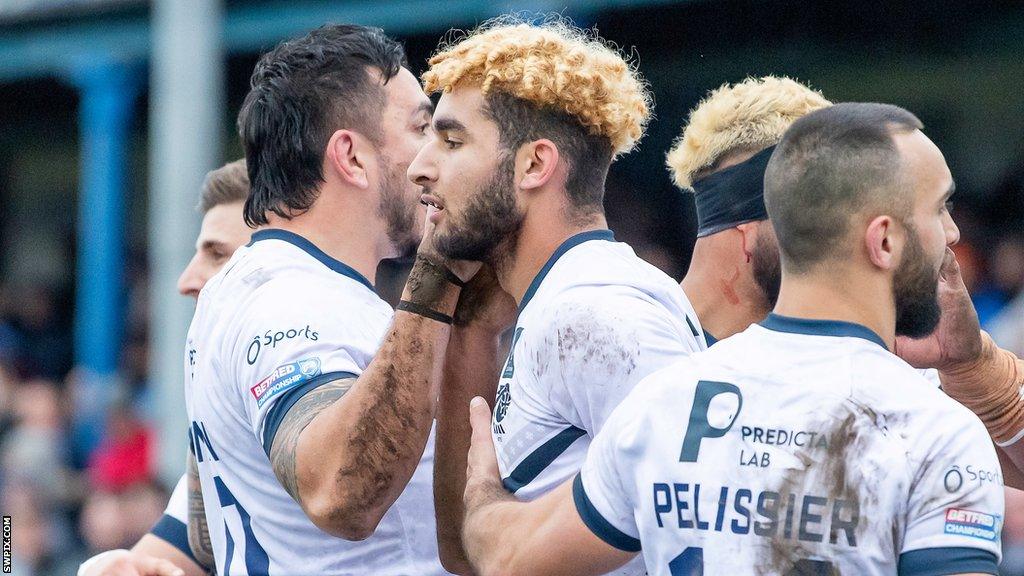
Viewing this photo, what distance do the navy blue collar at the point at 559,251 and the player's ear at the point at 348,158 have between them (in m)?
0.83

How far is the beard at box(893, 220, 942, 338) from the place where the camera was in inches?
106

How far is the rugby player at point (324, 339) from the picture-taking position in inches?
129

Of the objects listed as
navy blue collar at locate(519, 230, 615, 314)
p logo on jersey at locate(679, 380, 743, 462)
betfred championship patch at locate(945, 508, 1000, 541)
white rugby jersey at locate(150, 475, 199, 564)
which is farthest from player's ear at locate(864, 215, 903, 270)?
white rugby jersey at locate(150, 475, 199, 564)

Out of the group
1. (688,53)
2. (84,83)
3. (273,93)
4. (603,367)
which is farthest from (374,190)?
(84,83)

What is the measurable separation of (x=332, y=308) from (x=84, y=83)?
11.8 metres

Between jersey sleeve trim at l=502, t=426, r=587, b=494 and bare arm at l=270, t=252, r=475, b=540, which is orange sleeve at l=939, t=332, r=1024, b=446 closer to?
→ jersey sleeve trim at l=502, t=426, r=587, b=494

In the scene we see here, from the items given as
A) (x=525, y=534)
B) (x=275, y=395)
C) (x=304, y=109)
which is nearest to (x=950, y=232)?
(x=525, y=534)

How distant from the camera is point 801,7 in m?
12.0

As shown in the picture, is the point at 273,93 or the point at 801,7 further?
the point at 801,7

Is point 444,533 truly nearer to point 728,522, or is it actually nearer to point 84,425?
point 728,522

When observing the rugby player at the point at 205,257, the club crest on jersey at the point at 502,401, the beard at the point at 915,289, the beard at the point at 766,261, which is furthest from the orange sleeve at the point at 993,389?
the rugby player at the point at 205,257

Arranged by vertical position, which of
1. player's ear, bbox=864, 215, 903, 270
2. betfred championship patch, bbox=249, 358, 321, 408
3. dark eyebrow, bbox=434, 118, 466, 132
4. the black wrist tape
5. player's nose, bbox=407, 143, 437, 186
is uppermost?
dark eyebrow, bbox=434, 118, 466, 132

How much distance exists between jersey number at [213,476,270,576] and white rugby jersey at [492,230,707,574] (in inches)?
32.7

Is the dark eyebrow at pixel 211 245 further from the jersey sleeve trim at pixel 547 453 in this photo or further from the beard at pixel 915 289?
the beard at pixel 915 289
